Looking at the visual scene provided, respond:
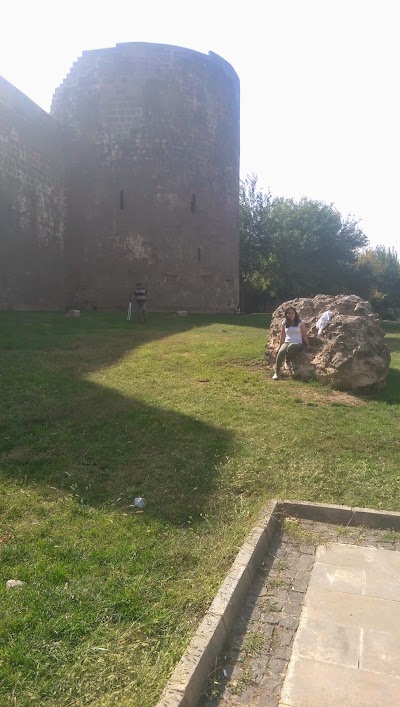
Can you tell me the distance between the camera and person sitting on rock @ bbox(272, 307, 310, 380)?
→ 823 centimetres

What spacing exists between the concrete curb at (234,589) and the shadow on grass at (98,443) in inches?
23.3

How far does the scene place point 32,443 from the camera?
5289mm

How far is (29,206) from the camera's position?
16.7 m

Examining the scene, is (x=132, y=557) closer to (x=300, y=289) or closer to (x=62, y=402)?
(x=62, y=402)

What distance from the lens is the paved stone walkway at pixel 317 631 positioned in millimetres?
2348

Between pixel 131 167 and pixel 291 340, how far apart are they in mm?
13372

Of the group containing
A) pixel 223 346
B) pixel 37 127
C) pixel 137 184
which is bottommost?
pixel 223 346

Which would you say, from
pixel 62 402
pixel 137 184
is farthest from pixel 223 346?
pixel 137 184

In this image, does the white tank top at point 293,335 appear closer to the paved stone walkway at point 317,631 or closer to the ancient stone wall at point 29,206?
the paved stone walkway at point 317,631

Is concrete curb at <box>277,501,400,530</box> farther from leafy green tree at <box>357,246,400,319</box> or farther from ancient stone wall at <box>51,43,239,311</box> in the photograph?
leafy green tree at <box>357,246,400,319</box>

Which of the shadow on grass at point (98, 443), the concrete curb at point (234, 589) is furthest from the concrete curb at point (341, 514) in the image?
the shadow on grass at point (98, 443)

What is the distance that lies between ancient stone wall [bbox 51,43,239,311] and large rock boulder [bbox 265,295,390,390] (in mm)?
11930

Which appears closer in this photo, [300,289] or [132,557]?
[132,557]

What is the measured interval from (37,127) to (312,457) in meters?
15.8
